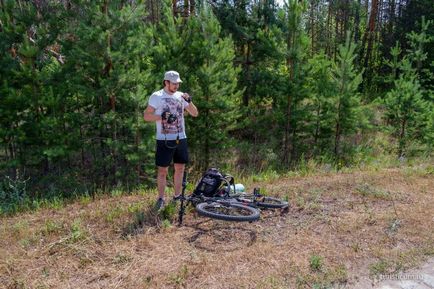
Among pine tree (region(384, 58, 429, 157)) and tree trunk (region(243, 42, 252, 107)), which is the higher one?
tree trunk (region(243, 42, 252, 107))

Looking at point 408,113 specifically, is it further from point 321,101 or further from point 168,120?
point 168,120

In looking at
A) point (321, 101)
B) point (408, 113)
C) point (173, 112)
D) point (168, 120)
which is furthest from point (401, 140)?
point (168, 120)

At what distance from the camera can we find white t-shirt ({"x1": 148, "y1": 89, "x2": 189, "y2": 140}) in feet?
17.4

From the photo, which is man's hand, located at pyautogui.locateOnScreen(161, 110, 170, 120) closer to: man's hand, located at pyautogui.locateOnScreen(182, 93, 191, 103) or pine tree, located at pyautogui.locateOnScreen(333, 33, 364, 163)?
man's hand, located at pyautogui.locateOnScreen(182, 93, 191, 103)

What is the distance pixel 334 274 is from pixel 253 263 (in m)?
0.84

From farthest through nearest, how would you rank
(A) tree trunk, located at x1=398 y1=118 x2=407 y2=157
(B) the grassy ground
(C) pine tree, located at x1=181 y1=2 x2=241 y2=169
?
1. (A) tree trunk, located at x1=398 y1=118 x2=407 y2=157
2. (C) pine tree, located at x1=181 y1=2 x2=241 y2=169
3. (B) the grassy ground

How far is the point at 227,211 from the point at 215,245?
0.83 meters

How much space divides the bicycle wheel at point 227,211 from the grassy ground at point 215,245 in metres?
0.18

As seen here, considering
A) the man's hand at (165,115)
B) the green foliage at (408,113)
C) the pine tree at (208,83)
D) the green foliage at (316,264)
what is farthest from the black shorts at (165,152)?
the green foliage at (408,113)

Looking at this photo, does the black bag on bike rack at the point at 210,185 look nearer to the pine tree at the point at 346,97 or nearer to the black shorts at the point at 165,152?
the black shorts at the point at 165,152

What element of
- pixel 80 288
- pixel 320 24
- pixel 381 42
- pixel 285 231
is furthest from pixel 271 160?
pixel 320 24

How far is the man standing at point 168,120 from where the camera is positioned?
5281 mm

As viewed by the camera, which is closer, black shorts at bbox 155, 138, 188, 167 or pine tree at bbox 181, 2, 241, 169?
black shorts at bbox 155, 138, 188, 167

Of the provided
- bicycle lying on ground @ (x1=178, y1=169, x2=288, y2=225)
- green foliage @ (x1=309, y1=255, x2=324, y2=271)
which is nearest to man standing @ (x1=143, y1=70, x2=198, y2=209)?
bicycle lying on ground @ (x1=178, y1=169, x2=288, y2=225)
